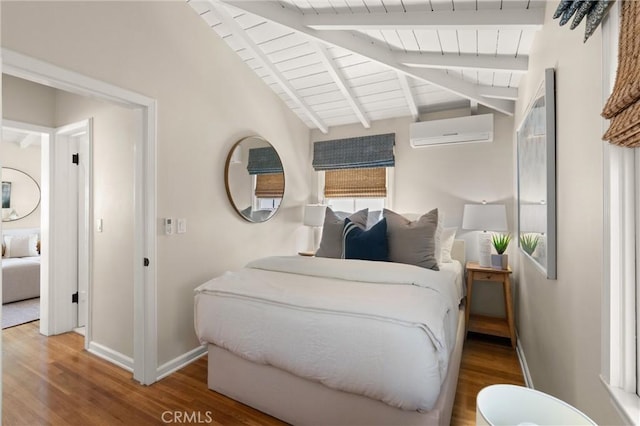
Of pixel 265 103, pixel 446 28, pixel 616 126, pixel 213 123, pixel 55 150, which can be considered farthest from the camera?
pixel 265 103

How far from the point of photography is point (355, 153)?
153 inches

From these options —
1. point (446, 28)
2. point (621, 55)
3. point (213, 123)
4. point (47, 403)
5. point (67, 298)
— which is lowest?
point (47, 403)

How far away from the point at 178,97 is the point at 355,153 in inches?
88.2

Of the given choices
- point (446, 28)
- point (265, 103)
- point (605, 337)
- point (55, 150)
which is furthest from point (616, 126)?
point (55, 150)

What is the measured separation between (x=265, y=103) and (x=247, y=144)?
0.68m

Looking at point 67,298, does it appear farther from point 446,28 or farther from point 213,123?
point 446,28

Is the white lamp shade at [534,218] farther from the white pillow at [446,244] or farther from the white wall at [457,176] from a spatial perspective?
the white wall at [457,176]

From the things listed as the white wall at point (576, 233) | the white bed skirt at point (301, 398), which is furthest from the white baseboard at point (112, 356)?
the white wall at point (576, 233)

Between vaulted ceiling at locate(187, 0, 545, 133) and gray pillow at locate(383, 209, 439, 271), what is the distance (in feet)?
4.21

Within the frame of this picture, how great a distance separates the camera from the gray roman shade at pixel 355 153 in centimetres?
369

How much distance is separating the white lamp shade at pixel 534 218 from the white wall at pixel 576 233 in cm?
13

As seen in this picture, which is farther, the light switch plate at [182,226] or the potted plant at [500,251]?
the potted plant at [500,251]

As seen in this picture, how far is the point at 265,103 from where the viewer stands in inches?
133

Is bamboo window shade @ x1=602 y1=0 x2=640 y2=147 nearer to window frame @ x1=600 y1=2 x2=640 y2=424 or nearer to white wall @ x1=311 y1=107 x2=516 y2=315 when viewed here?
window frame @ x1=600 y1=2 x2=640 y2=424
